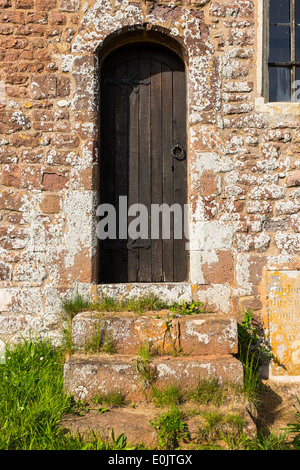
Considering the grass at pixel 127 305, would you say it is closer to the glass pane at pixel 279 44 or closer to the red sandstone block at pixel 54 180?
the red sandstone block at pixel 54 180

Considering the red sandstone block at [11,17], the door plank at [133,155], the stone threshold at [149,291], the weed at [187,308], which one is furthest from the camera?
the door plank at [133,155]

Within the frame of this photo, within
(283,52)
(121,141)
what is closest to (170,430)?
(121,141)

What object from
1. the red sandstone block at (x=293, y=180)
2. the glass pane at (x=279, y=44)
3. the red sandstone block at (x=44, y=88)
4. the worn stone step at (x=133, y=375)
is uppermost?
the glass pane at (x=279, y=44)

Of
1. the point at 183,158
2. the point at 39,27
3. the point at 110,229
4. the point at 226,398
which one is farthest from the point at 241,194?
the point at 39,27

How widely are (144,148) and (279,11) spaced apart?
189 cm

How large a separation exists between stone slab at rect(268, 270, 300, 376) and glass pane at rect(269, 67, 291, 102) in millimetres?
1715

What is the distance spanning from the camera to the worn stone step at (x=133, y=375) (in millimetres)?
2254

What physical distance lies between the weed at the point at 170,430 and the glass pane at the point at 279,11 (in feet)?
11.7

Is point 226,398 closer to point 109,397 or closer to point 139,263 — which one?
point 109,397

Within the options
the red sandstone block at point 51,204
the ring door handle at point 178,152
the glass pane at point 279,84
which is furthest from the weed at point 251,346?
the glass pane at point 279,84

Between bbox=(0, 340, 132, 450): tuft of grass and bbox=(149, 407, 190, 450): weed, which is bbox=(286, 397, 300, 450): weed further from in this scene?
→ bbox=(0, 340, 132, 450): tuft of grass

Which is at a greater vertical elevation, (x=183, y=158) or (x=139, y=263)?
(x=183, y=158)

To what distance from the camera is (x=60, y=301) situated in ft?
9.66

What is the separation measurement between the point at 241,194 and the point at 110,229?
122 cm
